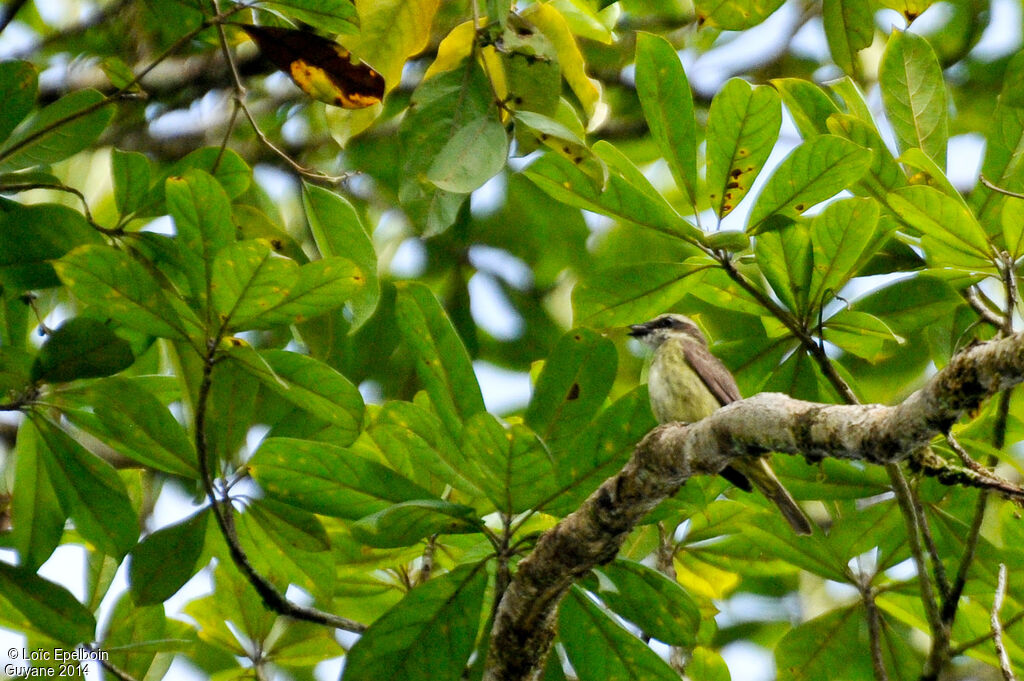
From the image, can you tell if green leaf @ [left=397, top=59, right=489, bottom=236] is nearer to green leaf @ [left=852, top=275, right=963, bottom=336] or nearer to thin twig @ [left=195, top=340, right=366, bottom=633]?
thin twig @ [left=195, top=340, right=366, bottom=633]

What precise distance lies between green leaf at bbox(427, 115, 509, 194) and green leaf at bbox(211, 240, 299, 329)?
415mm

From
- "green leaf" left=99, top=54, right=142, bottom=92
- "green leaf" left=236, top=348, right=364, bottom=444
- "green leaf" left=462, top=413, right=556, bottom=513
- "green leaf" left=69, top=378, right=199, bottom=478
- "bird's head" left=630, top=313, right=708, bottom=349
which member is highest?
"bird's head" left=630, top=313, right=708, bottom=349

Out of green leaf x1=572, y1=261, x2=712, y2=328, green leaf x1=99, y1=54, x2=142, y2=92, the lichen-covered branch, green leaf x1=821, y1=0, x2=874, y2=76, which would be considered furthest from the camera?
green leaf x1=99, y1=54, x2=142, y2=92

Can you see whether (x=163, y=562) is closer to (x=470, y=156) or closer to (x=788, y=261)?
(x=470, y=156)

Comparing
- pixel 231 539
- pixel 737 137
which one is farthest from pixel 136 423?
pixel 737 137

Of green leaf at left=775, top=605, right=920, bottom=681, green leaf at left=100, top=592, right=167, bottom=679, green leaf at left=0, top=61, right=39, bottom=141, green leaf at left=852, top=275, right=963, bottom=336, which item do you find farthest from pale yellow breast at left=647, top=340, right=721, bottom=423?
green leaf at left=0, top=61, right=39, bottom=141

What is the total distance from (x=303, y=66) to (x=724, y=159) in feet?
3.68

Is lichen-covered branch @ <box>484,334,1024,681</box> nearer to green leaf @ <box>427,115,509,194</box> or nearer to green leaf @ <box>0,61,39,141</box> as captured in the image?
green leaf @ <box>427,115,509,194</box>

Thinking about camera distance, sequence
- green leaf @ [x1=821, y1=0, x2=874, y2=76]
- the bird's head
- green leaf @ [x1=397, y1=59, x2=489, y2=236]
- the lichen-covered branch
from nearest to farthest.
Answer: the lichen-covered branch
green leaf @ [x1=397, y1=59, x2=489, y2=236]
green leaf @ [x1=821, y1=0, x2=874, y2=76]
the bird's head

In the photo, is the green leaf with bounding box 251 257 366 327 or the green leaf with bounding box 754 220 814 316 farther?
the green leaf with bounding box 754 220 814 316

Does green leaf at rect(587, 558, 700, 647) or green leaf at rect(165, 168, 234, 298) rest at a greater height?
green leaf at rect(165, 168, 234, 298)

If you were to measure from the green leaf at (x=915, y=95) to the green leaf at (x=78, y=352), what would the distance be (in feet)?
7.20

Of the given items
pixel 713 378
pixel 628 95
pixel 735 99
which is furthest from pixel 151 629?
pixel 628 95

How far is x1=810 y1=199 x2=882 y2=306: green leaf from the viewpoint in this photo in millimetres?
2674
